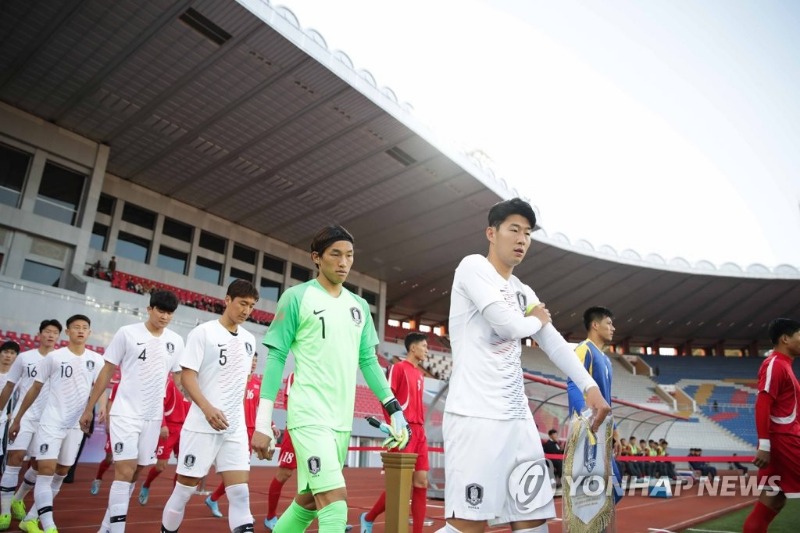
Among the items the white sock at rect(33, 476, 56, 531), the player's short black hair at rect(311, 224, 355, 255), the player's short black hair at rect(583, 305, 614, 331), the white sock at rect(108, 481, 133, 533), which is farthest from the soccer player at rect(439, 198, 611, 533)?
the white sock at rect(33, 476, 56, 531)

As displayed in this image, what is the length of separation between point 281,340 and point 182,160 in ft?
77.7

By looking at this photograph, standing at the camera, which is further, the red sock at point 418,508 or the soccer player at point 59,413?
the red sock at point 418,508

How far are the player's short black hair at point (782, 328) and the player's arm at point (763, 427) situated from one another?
0.50m

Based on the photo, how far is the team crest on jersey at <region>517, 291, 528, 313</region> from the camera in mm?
2656

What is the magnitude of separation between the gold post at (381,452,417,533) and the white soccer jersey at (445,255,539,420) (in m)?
1.30

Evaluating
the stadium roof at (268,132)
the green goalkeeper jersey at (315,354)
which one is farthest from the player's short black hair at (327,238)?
the stadium roof at (268,132)

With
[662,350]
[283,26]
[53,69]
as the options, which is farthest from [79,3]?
[662,350]

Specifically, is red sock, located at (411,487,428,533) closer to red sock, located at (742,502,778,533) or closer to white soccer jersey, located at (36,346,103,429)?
red sock, located at (742,502,778,533)

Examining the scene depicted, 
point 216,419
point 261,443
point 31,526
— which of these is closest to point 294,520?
point 261,443

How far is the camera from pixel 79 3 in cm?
1619

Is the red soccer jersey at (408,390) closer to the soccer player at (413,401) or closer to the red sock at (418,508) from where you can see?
the soccer player at (413,401)

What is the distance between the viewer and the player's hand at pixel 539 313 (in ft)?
8.04

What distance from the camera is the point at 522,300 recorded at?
8.80ft

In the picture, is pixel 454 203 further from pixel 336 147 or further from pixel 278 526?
pixel 278 526
